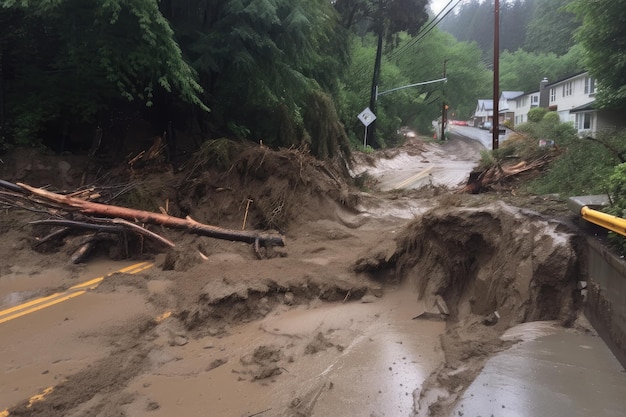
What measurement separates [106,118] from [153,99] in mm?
1411

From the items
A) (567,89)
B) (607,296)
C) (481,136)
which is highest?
(567,89)

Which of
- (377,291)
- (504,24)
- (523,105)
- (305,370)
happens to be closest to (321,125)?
(377,291)

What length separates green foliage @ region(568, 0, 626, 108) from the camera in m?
21.6

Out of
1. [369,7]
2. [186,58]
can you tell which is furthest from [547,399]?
[369,7]

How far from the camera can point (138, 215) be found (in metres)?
9.12

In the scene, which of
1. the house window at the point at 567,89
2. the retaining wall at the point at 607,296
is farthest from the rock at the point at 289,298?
the house window at the point at 567,89

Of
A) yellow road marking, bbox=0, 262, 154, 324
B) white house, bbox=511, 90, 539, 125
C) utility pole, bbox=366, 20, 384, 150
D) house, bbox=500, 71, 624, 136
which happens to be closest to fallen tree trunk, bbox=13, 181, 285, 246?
yellow road marking, bbox=0, 262, 154, 324

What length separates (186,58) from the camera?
1232 centimetres

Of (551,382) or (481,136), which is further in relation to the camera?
(481,136)

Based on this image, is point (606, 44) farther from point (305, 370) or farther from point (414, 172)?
point (305, 370)

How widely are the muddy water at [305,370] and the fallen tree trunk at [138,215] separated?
3.00m

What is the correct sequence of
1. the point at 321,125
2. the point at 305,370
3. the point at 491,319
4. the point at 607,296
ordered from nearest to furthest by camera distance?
the point at 607,296
the point at 305,370
the point at 491,319
the point at 321,125

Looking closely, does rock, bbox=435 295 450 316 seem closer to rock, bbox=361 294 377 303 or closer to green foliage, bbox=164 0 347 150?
rock, bbox=361 294 377 303

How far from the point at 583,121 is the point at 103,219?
41.2m
